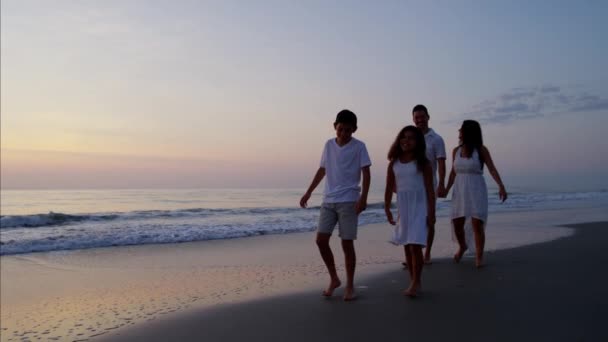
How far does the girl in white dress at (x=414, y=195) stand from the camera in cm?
397

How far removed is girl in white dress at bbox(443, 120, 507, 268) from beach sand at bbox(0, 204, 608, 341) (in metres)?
0.54

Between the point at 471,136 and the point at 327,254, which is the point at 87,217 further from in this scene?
the point at 471,136

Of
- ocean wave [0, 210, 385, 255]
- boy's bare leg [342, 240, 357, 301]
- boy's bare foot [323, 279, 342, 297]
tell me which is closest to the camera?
boy's bare leg [342, 240, 357, 301]

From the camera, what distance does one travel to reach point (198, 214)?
18.5 metres

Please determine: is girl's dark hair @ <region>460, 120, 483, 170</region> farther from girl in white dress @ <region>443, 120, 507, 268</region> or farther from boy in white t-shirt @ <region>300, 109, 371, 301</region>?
boy in white t-shirt @ <region>300, 109, 371, 301</region>

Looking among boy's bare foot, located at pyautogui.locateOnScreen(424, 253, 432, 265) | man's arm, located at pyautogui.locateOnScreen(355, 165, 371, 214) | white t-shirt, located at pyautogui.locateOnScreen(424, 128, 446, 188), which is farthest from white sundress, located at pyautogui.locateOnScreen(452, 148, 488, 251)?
man's arm, located at pyautogui.locateOnScreen(355, 165, 371, 214)

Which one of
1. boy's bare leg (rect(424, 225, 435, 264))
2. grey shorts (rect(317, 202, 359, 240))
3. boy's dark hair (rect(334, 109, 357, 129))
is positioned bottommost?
boy's bare leg (rect(424, 225, 435, 264))

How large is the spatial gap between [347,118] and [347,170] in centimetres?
46

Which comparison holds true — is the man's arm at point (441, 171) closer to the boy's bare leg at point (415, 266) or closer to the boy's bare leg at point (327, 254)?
the boy's bare leg at point (415, 266)

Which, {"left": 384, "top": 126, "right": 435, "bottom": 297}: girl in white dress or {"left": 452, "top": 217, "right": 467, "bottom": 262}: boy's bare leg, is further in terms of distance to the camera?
{"left": 452, "top": 217, "right": 467, "bottom": 262}: boy's bare leg

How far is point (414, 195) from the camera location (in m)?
4.01

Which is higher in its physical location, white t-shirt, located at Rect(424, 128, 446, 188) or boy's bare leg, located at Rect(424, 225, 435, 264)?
white t-shirt, located at Rect(424, 128, 446, 188)

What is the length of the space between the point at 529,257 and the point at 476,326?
134 inches

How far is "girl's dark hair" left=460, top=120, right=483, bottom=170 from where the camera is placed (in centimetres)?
516
